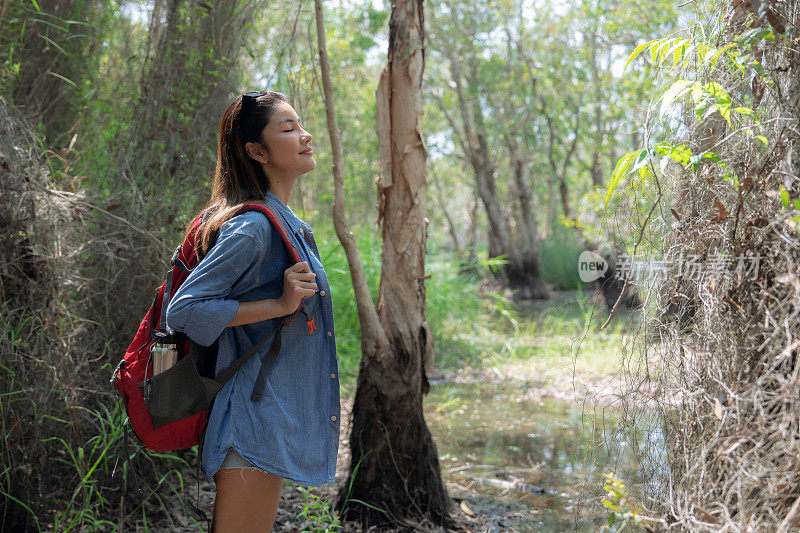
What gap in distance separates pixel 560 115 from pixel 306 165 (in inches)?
541

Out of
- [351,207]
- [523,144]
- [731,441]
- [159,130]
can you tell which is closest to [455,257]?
[351,207]

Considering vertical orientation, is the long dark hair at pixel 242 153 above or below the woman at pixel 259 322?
above

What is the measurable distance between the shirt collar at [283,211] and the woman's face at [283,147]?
0.07m

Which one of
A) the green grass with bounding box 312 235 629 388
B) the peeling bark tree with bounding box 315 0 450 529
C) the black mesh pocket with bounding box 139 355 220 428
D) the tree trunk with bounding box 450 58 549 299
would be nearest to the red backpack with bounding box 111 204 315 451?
the black mesh pocket with bounding box 139 355 220 428

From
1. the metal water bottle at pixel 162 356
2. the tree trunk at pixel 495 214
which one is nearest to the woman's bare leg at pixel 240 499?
the metal water bottle at pixel 162 356

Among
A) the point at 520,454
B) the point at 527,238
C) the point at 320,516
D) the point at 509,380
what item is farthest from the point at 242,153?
the point at 527,238

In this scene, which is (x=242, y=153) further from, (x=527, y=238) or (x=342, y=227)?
(x=527, y=238)

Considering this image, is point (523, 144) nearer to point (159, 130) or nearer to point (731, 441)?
point (159, 130)

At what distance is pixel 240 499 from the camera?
5.94 feet

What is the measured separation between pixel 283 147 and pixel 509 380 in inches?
212

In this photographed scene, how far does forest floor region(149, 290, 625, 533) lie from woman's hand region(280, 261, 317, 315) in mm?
1224

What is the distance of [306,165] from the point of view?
202cm

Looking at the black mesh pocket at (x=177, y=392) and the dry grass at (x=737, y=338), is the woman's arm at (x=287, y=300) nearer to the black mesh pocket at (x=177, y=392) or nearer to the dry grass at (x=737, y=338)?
the black mesh pocket at (x=177, y=392)

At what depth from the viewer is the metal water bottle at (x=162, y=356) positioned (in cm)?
178
